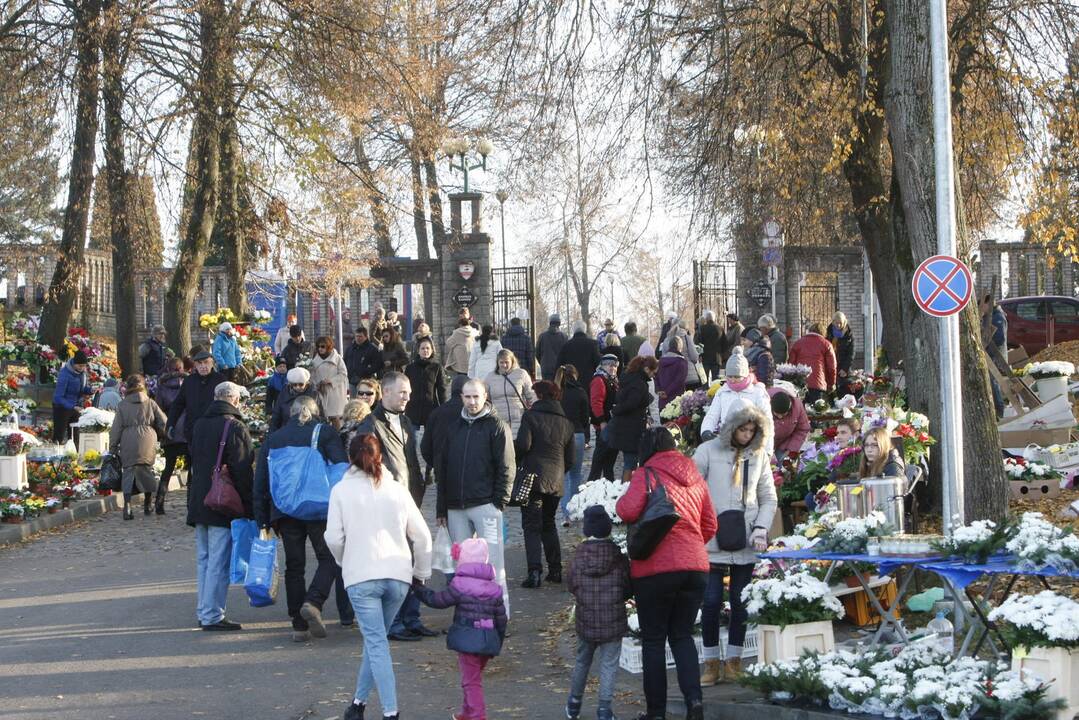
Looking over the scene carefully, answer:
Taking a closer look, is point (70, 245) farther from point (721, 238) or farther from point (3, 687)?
point (3, 687)

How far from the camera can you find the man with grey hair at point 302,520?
35.4 feet

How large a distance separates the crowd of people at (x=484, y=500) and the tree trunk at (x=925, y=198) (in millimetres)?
1107

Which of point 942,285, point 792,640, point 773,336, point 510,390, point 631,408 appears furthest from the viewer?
point 773,336

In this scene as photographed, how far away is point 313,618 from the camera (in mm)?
10719

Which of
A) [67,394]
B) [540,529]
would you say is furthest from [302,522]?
[67,394]

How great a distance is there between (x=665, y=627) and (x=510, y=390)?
6825 mm

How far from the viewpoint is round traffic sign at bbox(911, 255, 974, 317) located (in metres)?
10.4

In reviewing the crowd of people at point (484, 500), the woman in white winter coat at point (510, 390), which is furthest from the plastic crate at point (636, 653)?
the woman in white winter coat at point (510, 390)

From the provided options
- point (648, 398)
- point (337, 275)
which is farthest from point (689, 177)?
point (337, 275)

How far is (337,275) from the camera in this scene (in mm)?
31297

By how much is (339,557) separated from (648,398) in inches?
292

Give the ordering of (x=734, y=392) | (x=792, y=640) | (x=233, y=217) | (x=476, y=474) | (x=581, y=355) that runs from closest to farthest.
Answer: (x=792, y=640)
(x=476, y=474)
(x=734, y=392)
(x=581, y=355)
(x=233, y=217)

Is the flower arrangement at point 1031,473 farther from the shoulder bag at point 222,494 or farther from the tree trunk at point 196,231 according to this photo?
the tree trunk at point 196,231

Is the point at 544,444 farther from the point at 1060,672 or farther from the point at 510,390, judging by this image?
the point at 1060,672
